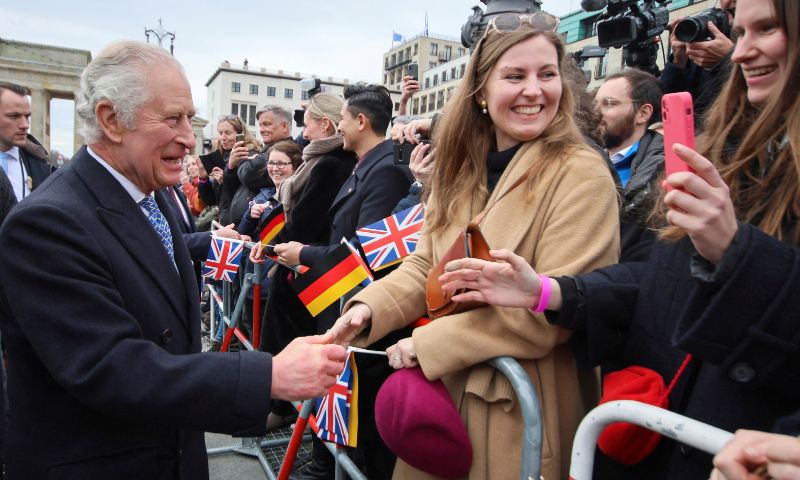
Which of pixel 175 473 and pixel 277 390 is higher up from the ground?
pixel 277 390

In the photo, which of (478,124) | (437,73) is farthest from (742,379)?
(437,73)

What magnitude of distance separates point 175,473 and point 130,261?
0.72 meters

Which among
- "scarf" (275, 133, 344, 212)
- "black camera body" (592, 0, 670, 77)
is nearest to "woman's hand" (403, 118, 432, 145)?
"scarf" (275, 133, 344, 212)

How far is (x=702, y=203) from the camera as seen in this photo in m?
1.03

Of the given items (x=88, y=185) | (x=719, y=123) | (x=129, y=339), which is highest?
(x=719, y=123)

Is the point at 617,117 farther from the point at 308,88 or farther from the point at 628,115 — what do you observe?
the point at 308,88

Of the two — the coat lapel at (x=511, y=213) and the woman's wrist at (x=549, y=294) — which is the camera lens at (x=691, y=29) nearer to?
the coat lapel at (x=511, y=213)

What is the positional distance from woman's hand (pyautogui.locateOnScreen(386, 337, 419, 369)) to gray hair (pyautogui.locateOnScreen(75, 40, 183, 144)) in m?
1.11

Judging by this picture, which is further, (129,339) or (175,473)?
(175,473)

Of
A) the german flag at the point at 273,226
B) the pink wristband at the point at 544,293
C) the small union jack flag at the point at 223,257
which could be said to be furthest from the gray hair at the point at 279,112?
the pink wristband at the point at 544,293

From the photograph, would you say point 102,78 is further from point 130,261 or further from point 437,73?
point 437,73

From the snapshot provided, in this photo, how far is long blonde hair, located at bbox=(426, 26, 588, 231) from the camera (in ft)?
6.42

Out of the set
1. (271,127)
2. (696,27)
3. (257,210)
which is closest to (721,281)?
(696,27)

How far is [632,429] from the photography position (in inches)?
50.8
